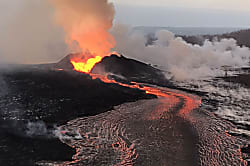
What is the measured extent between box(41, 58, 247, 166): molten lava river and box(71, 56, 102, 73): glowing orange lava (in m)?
27.2

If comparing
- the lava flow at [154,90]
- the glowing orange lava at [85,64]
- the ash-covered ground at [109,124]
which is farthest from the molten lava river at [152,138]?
the glowing orange lava at [85,64]

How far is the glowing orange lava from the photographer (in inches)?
2429

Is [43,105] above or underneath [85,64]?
underneath

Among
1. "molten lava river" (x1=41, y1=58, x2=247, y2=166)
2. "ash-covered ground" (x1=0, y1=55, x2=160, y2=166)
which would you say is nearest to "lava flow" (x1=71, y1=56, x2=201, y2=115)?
"molten lava river" (x1=41, y1=58, x2=247, y2=166)

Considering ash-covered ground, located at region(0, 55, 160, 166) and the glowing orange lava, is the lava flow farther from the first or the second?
ash-covered ground, located at region(0, 55, 160, 166)

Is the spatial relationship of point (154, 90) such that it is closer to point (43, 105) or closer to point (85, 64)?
point (43, 105)

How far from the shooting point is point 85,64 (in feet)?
210

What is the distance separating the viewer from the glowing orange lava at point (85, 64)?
6171 cm

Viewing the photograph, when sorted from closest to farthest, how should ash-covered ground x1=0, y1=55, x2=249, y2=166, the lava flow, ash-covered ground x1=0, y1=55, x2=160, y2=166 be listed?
1. ash-covered ground x1=0, y1=55, x2=249, y2=166
2. ash-covered ground x1=0, y1=55, x2=160, y2=166
3. the lava flow

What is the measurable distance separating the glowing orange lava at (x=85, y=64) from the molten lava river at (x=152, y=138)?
89.2ft

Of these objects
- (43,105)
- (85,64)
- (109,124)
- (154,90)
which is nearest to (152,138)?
(109,124)

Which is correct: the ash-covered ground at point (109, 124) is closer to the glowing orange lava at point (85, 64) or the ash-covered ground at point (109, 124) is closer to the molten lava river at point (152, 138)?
the molten lava river at point (152, 138)

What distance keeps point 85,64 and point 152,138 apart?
41.9 m

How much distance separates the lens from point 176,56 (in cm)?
9456
